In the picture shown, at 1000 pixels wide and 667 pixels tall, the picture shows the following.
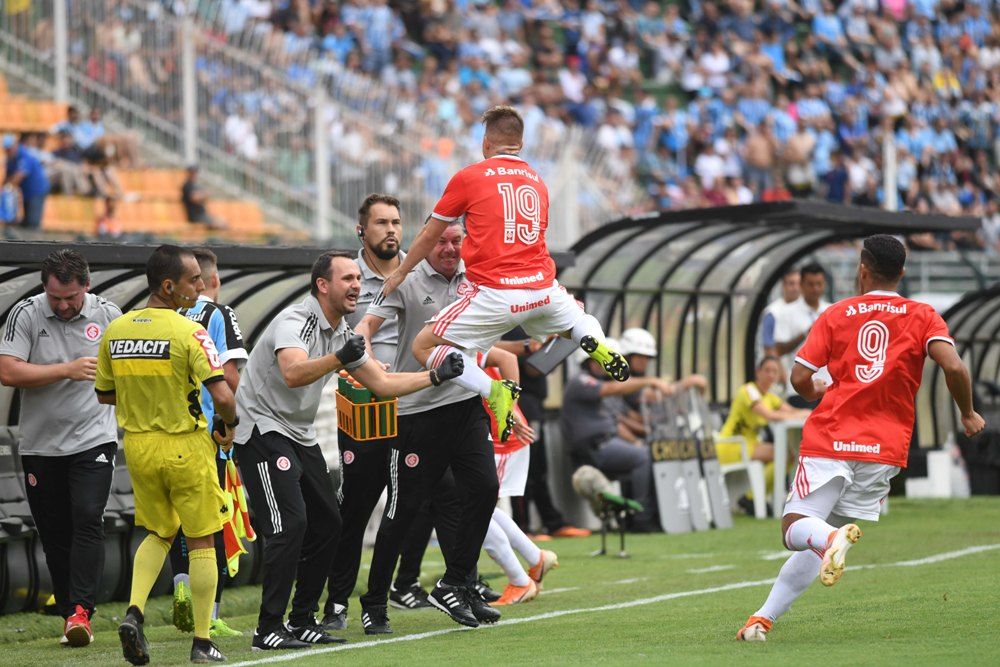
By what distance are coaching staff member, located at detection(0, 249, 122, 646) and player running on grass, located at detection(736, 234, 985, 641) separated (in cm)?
355

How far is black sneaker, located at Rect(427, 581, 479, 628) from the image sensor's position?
8.47 m

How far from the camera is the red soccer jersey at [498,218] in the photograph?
8359 mm

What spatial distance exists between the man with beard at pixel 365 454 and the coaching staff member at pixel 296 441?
14.9 inches

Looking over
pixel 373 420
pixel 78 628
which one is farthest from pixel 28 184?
pixel 373 420

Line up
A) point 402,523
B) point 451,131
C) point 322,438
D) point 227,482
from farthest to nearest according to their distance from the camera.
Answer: point 451,131
point 322,438
point 227,482
point 402,523

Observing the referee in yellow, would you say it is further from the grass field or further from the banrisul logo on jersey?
the grass field

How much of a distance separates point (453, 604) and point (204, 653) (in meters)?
1.39

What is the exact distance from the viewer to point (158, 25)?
2205 cm

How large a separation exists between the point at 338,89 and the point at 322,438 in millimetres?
9770

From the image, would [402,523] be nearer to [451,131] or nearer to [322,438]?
[322,438]

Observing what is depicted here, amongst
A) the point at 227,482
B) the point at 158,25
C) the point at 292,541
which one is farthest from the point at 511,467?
the point at 158,25

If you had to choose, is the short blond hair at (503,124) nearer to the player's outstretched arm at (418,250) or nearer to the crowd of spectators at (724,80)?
the player's outstretched arm at (418,250)

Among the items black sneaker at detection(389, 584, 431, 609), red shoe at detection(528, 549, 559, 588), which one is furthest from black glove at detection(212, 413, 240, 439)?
red shoe at detection(528, 549, 559, 588)

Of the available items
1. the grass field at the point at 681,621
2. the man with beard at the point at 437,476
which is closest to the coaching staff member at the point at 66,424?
the grass field at the point at 681,621
